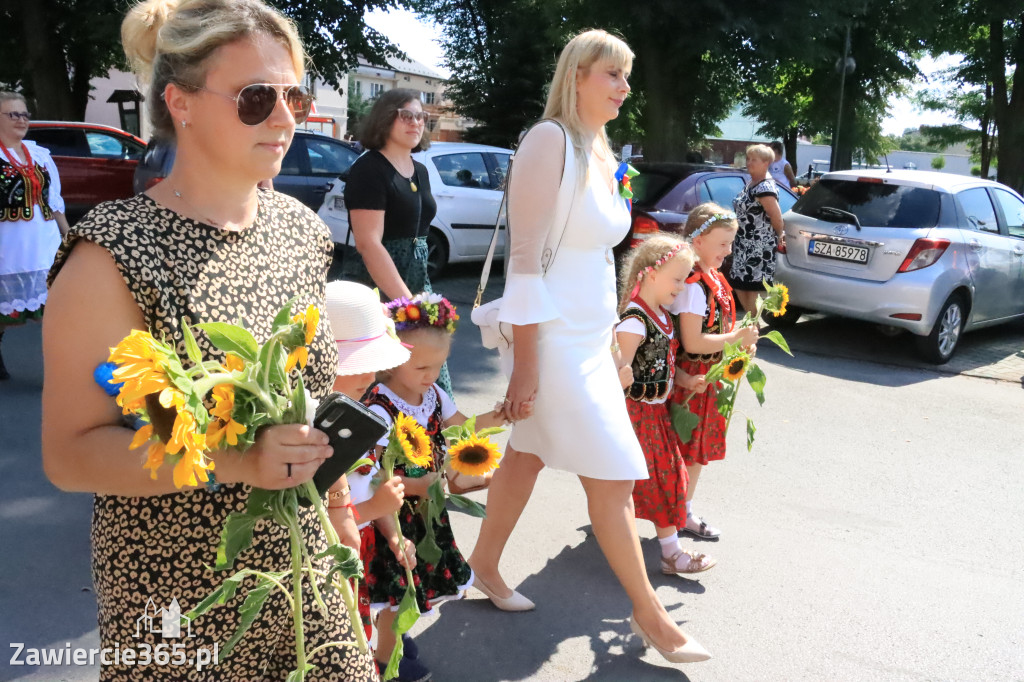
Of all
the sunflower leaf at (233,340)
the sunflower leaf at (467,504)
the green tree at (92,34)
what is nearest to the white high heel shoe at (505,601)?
the sunflower leaf at (467,504)

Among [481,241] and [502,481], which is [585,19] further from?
[502,481]

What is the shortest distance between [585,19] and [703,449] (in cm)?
1259

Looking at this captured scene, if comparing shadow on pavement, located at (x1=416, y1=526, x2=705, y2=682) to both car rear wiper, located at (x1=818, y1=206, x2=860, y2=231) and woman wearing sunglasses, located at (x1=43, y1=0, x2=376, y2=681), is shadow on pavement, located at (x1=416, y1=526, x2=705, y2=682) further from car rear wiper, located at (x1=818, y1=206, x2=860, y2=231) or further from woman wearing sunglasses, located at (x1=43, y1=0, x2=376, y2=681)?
car rear wiper, located at (x1=818, y1=206, x2=860, y2=231)

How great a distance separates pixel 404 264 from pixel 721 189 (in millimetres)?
6414

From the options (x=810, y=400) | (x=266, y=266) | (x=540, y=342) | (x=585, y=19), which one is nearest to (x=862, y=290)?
(x=810, y=400)

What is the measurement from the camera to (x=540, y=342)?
3.09m

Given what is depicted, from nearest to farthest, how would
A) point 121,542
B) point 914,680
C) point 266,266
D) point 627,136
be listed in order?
point 121,542 → point 266,266 → point 914,680 → point 627,136

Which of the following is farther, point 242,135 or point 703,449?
point 703,449

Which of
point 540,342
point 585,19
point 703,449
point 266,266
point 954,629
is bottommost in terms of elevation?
point 954,629

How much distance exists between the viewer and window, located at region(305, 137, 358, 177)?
40.9 feet

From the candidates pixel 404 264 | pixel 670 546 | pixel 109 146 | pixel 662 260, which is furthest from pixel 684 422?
pixel 109 146

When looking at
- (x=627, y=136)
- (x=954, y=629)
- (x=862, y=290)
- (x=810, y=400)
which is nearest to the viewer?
(x=954, y=629)

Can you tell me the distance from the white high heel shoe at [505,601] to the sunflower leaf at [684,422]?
0.98m

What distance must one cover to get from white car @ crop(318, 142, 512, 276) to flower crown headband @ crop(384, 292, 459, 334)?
25.1 feet
